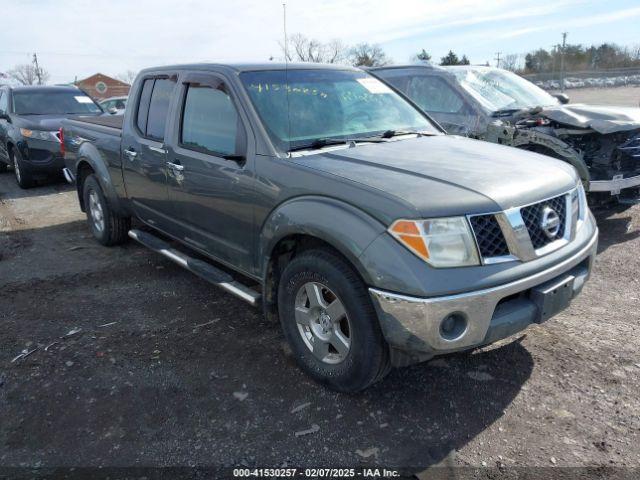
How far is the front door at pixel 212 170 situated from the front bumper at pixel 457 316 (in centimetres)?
130

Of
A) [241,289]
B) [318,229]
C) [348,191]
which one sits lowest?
[241,289]

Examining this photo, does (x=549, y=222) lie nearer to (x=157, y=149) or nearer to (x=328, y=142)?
(x=328, y=142)

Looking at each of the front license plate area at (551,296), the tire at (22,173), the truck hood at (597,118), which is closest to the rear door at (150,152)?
the front license plate area at (551,296)

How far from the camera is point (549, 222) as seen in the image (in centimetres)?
284

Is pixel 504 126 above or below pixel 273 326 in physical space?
above

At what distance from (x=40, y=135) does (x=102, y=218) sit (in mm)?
4580

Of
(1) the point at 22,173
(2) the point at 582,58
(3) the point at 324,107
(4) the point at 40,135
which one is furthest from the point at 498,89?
(2) the point at 582,58

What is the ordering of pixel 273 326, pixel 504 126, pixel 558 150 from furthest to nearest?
1. pixel 504 126
2. pixel 558 150
3. pixel 273 326

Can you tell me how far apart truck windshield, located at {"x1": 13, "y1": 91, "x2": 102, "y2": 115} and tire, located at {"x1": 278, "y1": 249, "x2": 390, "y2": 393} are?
892cm

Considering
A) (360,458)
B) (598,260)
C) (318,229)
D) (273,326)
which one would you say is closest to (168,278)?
(273,326)

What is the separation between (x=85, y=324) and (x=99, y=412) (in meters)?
1.29

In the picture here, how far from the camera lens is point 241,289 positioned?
358cm

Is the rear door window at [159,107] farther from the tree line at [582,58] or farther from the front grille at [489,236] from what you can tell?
the tree line at [582,58]

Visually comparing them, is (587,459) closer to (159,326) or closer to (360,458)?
(360,458)
